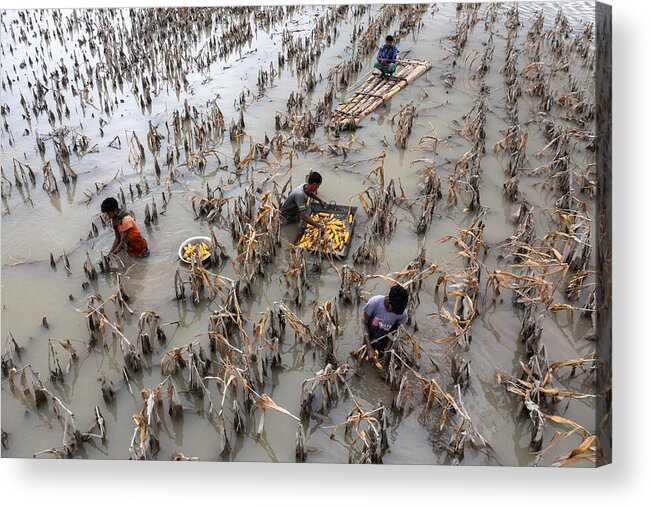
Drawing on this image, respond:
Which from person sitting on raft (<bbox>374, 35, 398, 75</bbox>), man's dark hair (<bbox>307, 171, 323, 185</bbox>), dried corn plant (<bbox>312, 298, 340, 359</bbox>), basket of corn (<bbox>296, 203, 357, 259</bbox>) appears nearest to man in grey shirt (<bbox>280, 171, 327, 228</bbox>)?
man's dark hair (<bbox>307, 171, 323, 185</bbox>)

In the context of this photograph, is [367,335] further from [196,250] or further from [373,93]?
[373,93]

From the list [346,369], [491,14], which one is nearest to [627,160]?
[346,369]

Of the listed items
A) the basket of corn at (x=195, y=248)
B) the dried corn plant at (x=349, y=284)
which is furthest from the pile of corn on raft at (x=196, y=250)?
the dried corn plant at (x=349, y=284)

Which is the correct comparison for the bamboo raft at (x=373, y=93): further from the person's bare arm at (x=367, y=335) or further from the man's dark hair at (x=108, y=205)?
the person's bare arm at (x=367, y=335)

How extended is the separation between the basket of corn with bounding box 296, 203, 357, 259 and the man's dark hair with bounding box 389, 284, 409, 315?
1.54m

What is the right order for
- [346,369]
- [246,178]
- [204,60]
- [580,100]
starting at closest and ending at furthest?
[346,369] → [246,178] → [580,100] → [204,60]

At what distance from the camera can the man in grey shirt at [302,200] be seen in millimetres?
5129

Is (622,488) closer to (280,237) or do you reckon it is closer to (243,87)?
(280,237)

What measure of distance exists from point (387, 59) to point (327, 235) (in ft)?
12.8

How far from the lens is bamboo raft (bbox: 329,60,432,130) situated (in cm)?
719

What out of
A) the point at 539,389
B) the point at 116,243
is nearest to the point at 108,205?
the point at 116,243

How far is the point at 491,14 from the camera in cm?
784

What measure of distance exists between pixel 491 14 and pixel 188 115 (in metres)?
4.63

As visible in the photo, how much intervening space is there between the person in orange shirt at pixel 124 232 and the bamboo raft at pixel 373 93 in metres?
3.11
